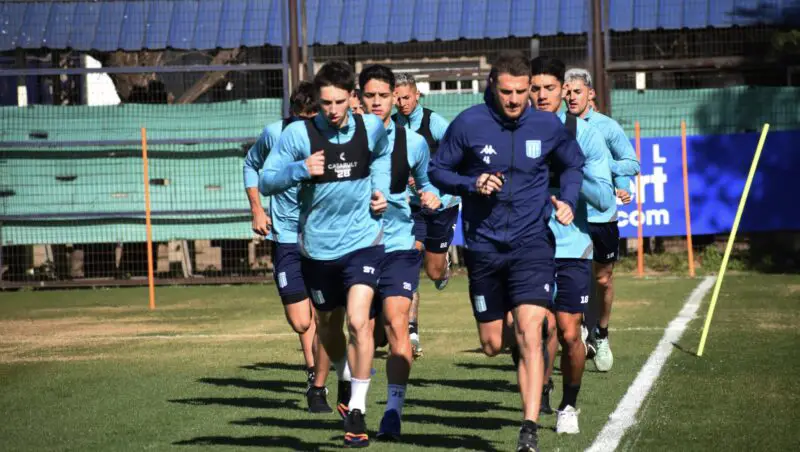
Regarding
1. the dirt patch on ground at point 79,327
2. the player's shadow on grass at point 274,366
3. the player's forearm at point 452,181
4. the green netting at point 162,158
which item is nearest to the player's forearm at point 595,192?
the player's forearm at point 452,181

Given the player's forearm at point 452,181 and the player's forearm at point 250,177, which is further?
the player's forearm at point 250,177

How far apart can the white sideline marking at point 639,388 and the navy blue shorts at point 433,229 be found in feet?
6.48

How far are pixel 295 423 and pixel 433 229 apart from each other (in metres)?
3.04

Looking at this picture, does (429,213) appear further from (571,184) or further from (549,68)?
(571,184)

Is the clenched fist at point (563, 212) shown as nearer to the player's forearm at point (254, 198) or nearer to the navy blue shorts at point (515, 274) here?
the navy blue shorts at point (515, 274)

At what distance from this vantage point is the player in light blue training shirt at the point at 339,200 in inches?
319

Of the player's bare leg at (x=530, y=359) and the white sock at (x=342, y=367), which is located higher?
the player's bare leg at (x=530, y=359)

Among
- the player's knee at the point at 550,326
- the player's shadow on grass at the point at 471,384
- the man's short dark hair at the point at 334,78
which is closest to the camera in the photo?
the man's short dark hair at the point at 334,78

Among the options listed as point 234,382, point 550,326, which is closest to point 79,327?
point 234,382

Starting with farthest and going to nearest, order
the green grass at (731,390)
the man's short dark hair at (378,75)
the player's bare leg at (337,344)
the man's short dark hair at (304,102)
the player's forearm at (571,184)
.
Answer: the man's short dark hair at (378,75) < the man's short dark hair at (304,102) < the player's bare leg at (337,344) < the green grass at (731,390) < the player's forearm at (571,184)

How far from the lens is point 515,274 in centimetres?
766

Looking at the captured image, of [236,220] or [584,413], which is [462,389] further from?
[236,220]

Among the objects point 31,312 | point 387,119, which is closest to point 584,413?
point 387,119

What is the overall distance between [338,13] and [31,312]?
23.8 ft
